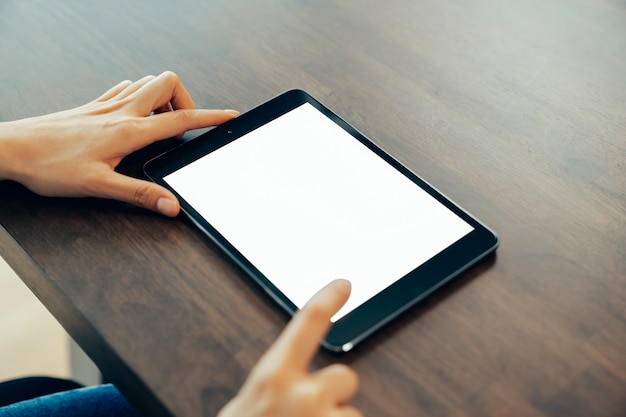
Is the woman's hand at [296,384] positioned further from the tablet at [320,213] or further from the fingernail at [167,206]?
the fingernail at [167,206]

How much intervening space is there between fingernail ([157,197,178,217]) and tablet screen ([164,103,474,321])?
0.9 inches

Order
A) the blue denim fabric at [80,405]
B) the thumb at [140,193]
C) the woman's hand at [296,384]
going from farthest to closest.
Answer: the blue denim fabric at [80,405]
the thumb at [140,193]
the woman's hand at [296,384]

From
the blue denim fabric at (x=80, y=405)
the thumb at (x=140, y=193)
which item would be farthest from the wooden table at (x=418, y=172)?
the blue denim fabric at (x=80, y=405)

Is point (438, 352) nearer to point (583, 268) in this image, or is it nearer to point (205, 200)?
point (583, 268)

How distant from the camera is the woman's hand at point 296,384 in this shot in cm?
52

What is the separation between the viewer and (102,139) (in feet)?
2.57

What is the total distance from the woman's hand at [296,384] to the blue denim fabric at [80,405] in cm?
38

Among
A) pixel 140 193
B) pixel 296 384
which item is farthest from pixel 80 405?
pixel 296 384

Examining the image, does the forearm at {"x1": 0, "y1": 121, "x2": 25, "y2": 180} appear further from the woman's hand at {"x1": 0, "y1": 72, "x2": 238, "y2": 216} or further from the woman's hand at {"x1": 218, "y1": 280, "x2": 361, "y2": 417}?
the woman's hand at {"x1": 218, "y1": 280, "x2": 361, "y2": 417}

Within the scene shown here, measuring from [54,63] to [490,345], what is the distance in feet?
2.12

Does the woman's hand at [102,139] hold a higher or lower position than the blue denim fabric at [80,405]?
higher

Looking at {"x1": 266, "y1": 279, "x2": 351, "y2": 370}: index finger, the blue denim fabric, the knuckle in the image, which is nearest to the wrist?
the knuckle

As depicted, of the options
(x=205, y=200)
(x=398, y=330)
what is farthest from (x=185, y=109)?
(x=398, y=330)

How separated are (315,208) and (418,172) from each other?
0.13 metres
